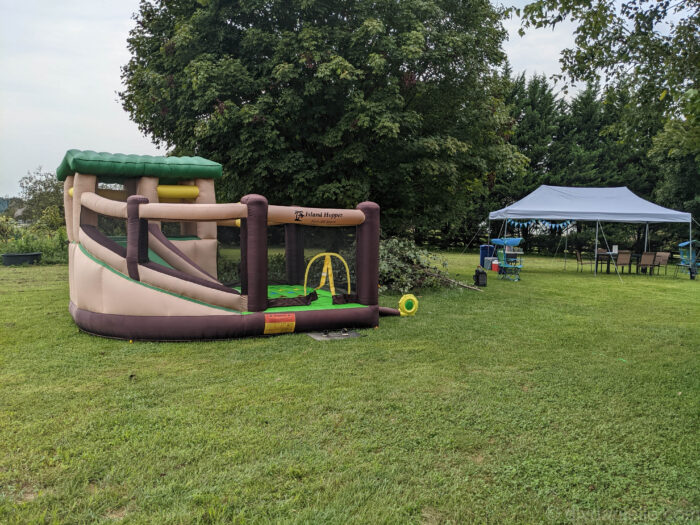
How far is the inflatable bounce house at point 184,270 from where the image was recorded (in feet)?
20.9

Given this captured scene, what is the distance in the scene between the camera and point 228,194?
12906 millimetres

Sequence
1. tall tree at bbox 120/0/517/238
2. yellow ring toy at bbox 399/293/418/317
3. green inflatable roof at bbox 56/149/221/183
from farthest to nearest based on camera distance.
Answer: tall tree at bbox 120/0/517/238, yellow ring toy at bbox 399/293/418/317, green inflatable roof at bbox 56/149/221/183

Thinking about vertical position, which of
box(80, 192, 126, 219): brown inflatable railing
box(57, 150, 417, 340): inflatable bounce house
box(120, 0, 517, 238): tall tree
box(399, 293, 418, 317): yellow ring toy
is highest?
box(120, 0, 517, 238): tall tree

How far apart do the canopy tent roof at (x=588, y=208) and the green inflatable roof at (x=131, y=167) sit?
1172 centimetres

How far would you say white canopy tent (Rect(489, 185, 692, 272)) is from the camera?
16.8 metres

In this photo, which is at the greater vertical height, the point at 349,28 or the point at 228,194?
the point at 349,28

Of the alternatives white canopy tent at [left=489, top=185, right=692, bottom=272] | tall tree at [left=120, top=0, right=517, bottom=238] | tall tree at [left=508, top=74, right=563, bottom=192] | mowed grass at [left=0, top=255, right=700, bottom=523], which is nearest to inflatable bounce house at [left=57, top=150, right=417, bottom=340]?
mowed grass at [left=0, top=255, right=700, bottom=523]

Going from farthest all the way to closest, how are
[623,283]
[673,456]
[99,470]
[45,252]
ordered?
[45,252], [623,283], [673,456], [99,470]

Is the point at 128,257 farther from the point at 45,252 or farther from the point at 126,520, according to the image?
the point at 45,252

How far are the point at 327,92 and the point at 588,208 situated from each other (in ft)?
36.1

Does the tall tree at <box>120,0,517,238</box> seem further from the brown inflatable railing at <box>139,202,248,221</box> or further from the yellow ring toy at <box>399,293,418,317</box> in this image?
the brown inflatable railing at <box>139,202,248,221</box>

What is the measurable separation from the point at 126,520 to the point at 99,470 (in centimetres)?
66

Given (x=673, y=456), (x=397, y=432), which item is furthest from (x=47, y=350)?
(x=673, y=456)

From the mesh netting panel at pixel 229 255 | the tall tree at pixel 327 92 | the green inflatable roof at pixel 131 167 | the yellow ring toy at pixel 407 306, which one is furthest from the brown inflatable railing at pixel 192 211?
the tall tree at pixel 327 92
